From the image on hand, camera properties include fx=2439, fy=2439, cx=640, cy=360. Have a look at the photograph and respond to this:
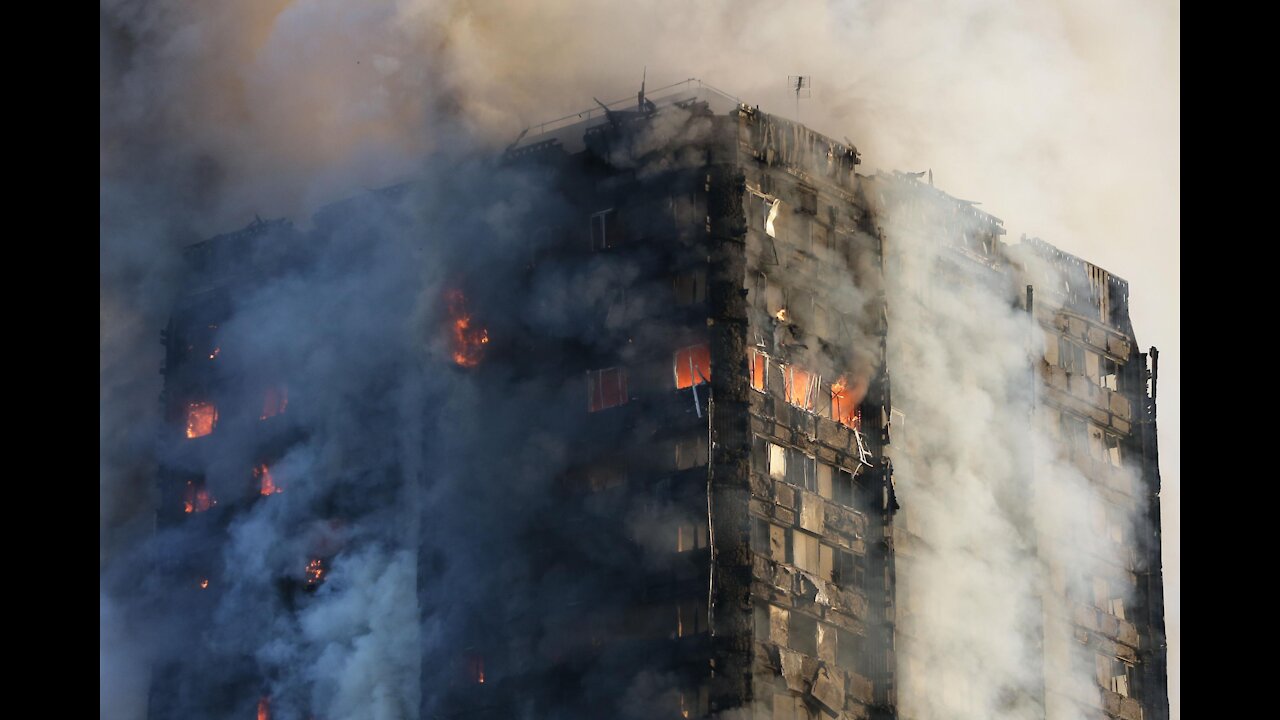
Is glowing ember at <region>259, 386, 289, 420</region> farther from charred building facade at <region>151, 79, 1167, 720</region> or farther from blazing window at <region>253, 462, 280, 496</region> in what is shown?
blazing window at <region>253, 462, 280, 496</region>

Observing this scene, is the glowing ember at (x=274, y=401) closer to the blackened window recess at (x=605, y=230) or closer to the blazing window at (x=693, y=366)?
the blackened window recess at (x=605, y=230)

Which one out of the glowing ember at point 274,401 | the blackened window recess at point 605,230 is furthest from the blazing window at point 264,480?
the blackened window recess at point 605,230

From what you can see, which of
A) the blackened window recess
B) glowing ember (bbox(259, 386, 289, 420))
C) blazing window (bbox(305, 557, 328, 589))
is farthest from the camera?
glowing ember (bbox(259, 386, 289, 420))

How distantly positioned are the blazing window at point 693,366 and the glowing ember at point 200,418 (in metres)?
22.0

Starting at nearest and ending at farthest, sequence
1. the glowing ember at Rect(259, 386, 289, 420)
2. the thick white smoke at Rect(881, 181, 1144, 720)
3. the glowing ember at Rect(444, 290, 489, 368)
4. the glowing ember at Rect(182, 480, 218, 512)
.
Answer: the glowing ember at Rect(444, 290, 489, 368) → the thick white smoke at Rect(881, 181, 1144, 720) → the glowing ember at Rect(259, 386, 289, 420) → the glowing ember at Rect(182, 480, 218, 512)

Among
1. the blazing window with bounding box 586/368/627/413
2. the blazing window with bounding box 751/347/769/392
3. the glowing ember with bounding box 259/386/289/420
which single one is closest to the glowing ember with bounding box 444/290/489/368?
the blazing window with bounding box 586/368/627/413

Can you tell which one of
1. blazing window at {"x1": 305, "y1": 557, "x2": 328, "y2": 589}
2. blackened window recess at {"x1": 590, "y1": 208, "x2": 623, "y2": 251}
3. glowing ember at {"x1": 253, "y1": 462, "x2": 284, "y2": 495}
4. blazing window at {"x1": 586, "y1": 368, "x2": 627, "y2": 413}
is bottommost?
blazing window at {"x1": 305, "y1": 557, "x2": 328, "y2": 589}

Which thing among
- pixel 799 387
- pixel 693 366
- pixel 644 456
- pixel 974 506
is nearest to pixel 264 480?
pixel 644 456

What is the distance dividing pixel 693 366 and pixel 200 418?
2329 cm

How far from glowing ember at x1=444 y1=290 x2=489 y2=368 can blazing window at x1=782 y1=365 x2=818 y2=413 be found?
35.5ft

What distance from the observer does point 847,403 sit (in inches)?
3246

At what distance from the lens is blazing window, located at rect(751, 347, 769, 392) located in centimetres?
7850

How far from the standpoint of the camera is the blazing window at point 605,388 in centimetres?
7931

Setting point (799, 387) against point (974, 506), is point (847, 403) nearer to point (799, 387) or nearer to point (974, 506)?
point (799, 387)
